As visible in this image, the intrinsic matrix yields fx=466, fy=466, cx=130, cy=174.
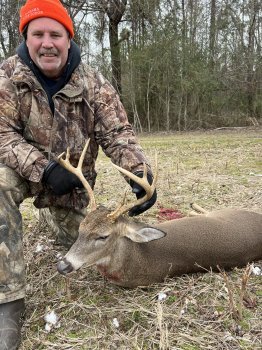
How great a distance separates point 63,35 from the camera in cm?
350

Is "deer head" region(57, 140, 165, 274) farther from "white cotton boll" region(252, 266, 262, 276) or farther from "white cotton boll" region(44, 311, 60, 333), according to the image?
"white cotton boll" region(252, 266, 262, 276)

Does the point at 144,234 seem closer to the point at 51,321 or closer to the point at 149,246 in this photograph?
the point at 149,246

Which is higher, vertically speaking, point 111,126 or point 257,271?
point 111,126

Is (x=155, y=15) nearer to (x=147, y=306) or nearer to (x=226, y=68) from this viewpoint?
(x=226, y=68)

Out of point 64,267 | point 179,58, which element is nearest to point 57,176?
point 64,267

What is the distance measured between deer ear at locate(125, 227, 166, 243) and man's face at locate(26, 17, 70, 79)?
135 centimetres

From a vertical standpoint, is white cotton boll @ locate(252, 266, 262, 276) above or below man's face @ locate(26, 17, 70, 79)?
below

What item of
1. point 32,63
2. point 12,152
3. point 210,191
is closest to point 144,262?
point 12,152

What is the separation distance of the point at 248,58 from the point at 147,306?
16377 mm

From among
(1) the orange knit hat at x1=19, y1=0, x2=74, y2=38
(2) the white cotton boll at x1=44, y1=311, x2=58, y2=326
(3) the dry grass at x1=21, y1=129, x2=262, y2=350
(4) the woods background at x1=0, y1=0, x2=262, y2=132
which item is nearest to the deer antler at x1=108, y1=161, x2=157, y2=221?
(3) the dry grass at x1=21, y1=129, x2=262, y2=350

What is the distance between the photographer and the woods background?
58.1 feet

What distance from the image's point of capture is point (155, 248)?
3.33 meters

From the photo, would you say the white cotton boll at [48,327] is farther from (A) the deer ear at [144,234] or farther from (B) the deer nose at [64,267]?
(A) the deer ear at [144,234]

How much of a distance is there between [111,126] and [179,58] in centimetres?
1469
